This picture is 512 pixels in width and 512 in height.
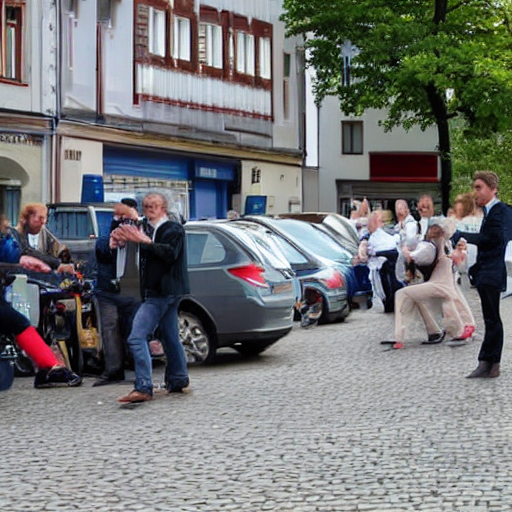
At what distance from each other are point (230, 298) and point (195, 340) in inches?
22.4

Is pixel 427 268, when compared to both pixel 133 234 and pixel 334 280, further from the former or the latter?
pixel 133 234

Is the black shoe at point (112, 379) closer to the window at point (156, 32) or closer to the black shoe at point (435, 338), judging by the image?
the black shoe at point (435, 338)

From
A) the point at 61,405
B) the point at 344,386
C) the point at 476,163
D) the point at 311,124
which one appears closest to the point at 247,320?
the point at 344,386

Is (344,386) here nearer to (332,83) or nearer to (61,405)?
(61,405)

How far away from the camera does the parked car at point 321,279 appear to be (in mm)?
22281

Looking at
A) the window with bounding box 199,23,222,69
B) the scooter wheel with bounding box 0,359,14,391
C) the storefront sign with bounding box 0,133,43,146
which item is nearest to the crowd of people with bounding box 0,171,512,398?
the scooter wheel with bounding box 0,359,14,391

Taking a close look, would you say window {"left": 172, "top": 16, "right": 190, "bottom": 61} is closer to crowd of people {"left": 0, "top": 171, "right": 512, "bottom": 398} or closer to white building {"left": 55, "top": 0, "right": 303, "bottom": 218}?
white building {"left": 55, "top": 0, "right": 303, "bottom": 218}

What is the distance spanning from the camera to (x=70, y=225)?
22641 mm

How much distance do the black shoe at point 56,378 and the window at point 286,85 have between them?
3222 cm

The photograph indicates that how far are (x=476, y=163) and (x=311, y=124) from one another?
30.3 feet

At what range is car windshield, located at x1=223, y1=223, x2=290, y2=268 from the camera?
55.8 feet

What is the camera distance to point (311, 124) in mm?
49594

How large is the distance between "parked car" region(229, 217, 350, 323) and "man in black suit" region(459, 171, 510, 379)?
324 inches

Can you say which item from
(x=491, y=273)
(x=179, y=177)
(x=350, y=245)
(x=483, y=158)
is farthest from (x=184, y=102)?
(x=491, y=273)
